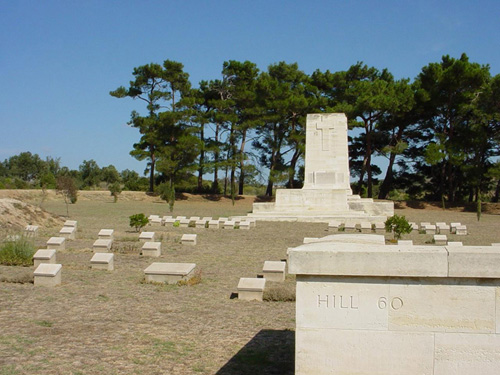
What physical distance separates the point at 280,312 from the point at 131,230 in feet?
37.4

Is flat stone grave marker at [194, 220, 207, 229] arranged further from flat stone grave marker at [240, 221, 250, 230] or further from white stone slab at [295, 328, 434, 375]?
white stone slab at [295, 328, 434, 375]

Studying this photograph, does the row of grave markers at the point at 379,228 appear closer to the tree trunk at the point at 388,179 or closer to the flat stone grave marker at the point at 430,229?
the flat stone grave marker at the point at 430,229

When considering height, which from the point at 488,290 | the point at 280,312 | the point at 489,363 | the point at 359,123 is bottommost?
the point at 280,312

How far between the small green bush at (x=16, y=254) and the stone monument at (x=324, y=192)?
1344cm

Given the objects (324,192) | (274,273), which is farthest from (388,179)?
(274,273)

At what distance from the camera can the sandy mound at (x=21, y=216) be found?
15741mm

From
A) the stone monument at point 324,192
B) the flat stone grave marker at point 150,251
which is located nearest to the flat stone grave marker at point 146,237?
the flat stone grave marker at point 150,251

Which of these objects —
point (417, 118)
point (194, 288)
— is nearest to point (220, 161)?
point (417, 118)

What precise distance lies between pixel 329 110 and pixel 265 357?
33033 millimetres

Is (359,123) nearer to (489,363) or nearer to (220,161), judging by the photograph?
(220,161)

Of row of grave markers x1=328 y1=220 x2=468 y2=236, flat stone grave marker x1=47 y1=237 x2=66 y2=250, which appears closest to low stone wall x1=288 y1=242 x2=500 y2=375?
flat stone grave marker x1=47 y1=237 x2=66 y2=250

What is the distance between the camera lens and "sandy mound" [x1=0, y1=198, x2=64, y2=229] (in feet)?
51.6

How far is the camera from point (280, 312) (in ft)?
20.4

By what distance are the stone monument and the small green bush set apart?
13.4 metres
